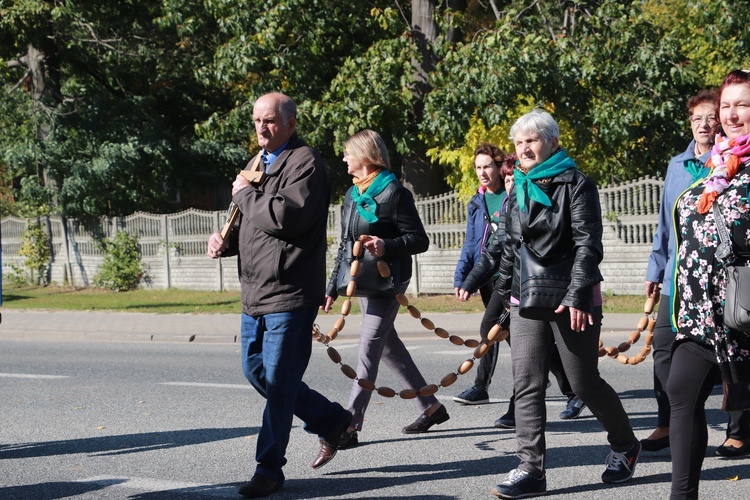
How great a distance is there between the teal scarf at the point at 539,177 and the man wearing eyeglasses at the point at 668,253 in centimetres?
107

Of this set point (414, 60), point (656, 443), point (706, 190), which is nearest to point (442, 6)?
point (414, 60)

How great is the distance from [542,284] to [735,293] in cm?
125

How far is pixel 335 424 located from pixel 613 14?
48.4 ft

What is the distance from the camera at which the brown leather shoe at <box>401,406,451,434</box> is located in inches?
273

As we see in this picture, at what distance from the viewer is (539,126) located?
17.0ft

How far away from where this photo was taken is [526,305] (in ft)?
16.6

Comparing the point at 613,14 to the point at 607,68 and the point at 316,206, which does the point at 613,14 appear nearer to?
the point at 607,68

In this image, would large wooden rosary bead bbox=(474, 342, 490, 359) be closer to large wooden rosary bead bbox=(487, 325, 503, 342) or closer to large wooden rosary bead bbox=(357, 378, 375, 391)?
large wooden rosary bead bbox=(487, 325, 503, 342)

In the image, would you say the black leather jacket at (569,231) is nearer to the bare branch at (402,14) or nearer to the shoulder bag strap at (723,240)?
the shoulder bag strap at (723,240)

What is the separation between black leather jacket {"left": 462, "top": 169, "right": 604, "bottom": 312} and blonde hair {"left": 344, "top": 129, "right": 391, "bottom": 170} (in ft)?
4.09

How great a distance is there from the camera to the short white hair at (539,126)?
516cm

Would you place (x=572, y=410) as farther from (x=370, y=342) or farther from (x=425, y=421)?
(x=370, y=342)

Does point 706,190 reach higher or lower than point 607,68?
lower

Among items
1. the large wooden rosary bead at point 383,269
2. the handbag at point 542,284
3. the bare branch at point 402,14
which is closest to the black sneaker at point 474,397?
the large wooden rosary bead at point 383,269
